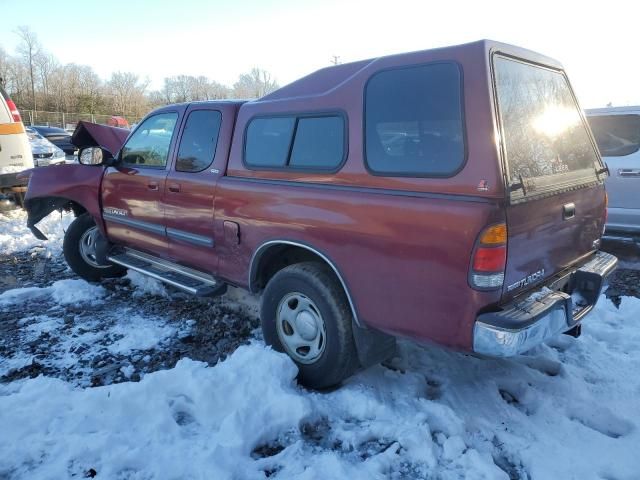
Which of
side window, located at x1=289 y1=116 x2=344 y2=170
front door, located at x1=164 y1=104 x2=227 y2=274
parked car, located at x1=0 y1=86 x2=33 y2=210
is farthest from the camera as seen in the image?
parked car, located at x1=0 y1=86 x2=33 y2=210

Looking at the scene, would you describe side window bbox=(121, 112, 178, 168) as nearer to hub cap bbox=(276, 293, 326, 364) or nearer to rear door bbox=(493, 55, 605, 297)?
hub cap bbox=(276, 293, 326, 364)

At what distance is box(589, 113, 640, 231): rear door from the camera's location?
20.1 feet

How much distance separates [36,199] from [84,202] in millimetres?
635

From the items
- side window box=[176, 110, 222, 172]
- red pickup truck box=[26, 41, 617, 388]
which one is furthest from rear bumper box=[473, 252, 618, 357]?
side window box=[176, 110, 222, 172]

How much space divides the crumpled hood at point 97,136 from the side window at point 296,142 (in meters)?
2.56

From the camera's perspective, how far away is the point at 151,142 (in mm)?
4609

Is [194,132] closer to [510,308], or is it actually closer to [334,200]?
[334,200]

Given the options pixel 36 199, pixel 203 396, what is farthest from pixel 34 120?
pixel 203 396

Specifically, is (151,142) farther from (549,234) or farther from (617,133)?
(617,133)

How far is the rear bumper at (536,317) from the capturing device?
7.64 feet

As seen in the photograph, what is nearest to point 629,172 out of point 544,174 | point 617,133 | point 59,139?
point 617,133

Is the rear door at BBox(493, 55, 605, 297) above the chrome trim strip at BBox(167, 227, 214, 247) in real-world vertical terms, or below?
above

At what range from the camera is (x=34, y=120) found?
42.5 metres

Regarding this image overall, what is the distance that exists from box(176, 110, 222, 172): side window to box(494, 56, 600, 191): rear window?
223 cm
